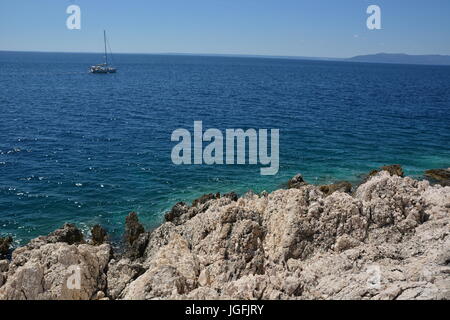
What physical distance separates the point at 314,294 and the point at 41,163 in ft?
135

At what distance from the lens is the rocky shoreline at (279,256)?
1761cm

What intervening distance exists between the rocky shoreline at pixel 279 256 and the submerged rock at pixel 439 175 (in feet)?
53.8

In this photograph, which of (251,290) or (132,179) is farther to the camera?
(132,179)

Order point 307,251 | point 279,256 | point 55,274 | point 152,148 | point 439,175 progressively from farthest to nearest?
point 152,148, point 439,175, point 307,251, point 279,256, point 55,274

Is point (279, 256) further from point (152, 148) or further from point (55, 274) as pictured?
point (152, 148)

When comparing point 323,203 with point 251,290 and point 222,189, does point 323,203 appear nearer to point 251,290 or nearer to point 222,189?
point 251,290

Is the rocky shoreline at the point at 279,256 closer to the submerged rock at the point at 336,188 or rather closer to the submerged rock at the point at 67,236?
the submerged rock at the point at 67,236

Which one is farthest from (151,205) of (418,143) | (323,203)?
(418,143)

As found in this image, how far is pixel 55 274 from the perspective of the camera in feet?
66.1

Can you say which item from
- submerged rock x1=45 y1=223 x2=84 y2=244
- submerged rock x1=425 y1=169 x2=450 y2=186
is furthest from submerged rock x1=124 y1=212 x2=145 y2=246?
submerged rock x1=425 y1=169 x2=450 y2=186

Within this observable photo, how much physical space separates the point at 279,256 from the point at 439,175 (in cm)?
3122

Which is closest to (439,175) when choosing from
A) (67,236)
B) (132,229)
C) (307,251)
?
(307,251)

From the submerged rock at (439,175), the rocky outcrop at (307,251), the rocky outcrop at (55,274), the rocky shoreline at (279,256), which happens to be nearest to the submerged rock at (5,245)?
the rocky shoreline at (279,256)
